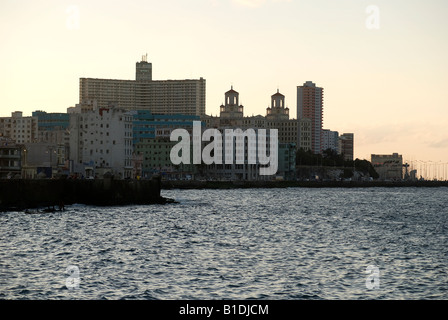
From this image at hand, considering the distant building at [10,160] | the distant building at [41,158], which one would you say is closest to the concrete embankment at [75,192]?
the distant building at [10,160]

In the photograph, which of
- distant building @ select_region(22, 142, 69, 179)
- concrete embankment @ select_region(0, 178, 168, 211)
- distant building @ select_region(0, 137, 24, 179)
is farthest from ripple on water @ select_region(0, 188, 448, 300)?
distant building @ select_region(22, 142, 69, 179)

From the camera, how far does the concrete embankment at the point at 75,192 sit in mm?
Result: 100312

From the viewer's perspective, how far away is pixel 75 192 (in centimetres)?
11581

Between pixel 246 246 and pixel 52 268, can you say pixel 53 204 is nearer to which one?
pixel 246 246

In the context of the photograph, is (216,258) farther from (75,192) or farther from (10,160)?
(10,160)

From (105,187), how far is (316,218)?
36.5 m

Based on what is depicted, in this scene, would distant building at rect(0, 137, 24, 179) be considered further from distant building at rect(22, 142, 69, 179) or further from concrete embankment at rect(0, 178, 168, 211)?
concrete embankment at rect(0, 178, 168, 211)

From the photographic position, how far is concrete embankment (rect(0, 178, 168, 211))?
100 meters

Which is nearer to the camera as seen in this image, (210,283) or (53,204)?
(210,283)

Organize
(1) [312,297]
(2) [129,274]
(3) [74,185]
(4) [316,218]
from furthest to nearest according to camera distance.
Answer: (3) [74,185]
(4) [316,218]
(2) [129,274]
(1) [312,297]

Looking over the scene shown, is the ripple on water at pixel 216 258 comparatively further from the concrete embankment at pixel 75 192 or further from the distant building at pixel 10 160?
the distant building at pixel 10 160

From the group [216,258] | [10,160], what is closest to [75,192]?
[10,160]
